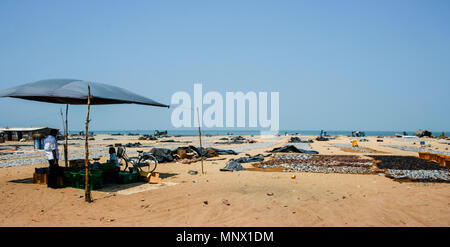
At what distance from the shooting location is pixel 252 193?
8.26 m

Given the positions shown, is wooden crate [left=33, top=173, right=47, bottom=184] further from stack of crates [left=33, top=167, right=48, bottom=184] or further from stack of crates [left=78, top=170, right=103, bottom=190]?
stack of crates [left=78, top=170, right=103, bottom=190]

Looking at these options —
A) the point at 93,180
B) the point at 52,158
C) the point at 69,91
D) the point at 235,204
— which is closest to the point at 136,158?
the point at 93,180

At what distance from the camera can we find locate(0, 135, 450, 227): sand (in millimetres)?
5738

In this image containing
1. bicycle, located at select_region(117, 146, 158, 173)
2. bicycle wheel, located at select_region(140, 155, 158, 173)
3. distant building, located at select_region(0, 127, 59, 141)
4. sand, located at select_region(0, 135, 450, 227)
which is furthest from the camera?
distant building, located at select_region(0, 127, 59, 141)

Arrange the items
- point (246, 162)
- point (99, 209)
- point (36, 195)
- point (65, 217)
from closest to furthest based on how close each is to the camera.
A: point (65, 217)
point (99, 209)
point (36, 195)
point (246, 162)

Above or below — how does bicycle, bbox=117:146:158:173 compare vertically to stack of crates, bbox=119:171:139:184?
above

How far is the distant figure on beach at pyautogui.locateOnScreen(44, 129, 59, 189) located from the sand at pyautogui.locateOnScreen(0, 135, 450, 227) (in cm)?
34

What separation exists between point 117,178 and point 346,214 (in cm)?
765

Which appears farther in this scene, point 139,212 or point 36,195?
point 36,195

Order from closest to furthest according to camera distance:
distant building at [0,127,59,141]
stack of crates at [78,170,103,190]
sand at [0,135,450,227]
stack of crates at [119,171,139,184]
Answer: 1. sand at [0,135,450,227]
2. stack of crates at [78,170,103,190]
3. stack of crates at [119,171,139,184]
4. distant building at [0,127,59,141]

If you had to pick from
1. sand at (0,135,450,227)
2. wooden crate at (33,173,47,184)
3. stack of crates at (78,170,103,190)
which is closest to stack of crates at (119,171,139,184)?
sand at (0,135,450,227)
